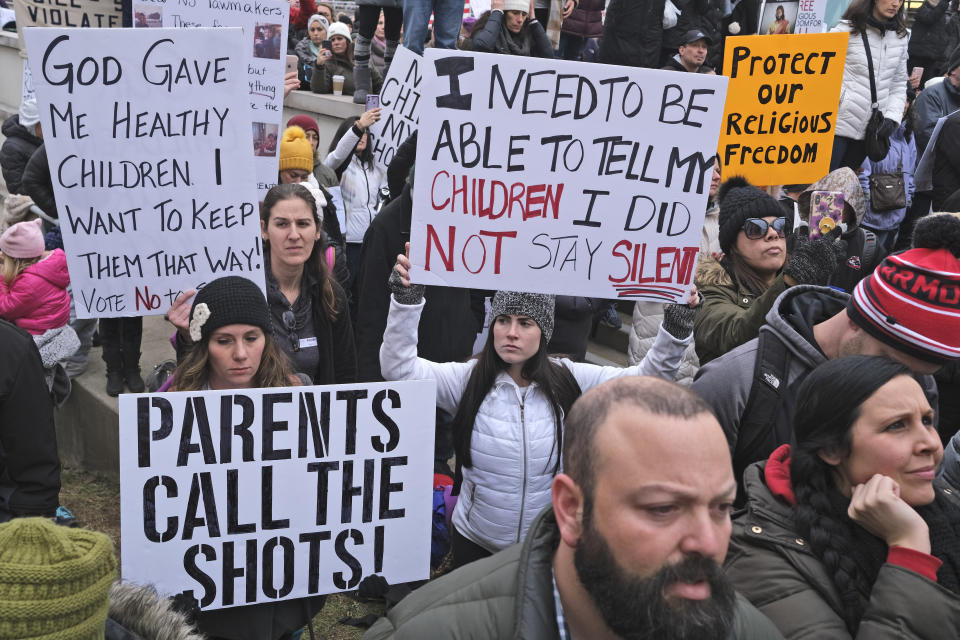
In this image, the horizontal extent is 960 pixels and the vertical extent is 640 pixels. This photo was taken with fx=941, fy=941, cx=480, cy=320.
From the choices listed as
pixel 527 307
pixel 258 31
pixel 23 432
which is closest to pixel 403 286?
pixel 527 307

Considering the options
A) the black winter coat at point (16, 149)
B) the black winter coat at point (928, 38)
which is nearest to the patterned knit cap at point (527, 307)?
the black winter coat at point (16, 149)

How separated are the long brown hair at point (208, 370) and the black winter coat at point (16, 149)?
517cm

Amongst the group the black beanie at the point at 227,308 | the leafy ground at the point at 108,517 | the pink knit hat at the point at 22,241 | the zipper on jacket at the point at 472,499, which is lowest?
the leafy ground at the point at 108,517

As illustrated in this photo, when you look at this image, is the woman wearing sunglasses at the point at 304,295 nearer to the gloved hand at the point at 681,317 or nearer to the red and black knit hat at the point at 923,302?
the gloved hand at the point at 681,317

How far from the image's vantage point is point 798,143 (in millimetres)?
5766

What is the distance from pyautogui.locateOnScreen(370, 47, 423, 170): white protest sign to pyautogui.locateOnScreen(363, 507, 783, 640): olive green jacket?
4658 mm

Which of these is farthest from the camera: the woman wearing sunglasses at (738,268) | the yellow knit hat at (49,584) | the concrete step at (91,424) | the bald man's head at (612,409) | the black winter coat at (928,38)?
the black winter coat at (928,38)

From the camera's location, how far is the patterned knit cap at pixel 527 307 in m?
3.79

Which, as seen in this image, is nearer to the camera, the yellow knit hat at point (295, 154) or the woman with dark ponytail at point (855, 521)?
the woman with dark ponytail at point (855, 521)

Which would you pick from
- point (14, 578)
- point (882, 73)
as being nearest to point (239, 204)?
point (14, 578)

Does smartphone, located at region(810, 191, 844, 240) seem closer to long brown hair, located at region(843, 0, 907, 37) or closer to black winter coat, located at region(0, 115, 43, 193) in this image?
long brown hair, located at region(843, 0, 907, 37)

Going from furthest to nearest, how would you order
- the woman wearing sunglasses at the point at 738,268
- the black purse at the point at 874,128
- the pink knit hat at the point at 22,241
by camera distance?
the black purse at the point at 874,128 → the pink knit hat at the point at 22,241 → the woman wearing sunglasses at the point at 738,268

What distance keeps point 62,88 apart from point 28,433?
1738 millimetres

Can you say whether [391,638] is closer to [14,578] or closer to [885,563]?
[14,578]
